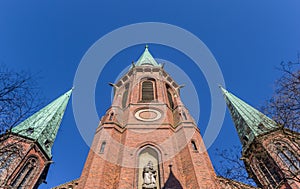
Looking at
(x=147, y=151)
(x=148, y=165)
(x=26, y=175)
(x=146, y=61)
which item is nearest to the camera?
(x=148, y=165)

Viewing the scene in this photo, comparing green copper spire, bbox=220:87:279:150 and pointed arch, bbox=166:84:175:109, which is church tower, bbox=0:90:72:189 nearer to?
pointed arch, bbox=166:84:175:109

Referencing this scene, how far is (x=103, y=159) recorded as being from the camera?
15.5m

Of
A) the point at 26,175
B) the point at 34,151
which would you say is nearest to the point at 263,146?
the point at 26,175

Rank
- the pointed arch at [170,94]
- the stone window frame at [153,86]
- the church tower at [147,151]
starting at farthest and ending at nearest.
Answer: the pointed arch at [170,94] < the stone window frame at [153,86] < the church tower at [147,151]

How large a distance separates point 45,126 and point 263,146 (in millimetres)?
20549

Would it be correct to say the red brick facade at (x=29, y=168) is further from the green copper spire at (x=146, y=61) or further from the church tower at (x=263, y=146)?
the green copper spire at (x=146, y=61)

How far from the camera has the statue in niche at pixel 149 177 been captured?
13602 millimetres

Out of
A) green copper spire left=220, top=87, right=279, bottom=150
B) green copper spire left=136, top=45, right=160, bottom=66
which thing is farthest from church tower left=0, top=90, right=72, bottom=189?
green copper spire left=220, top=87, right=279, bottom=150

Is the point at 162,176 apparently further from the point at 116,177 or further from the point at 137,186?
the point at 116,177

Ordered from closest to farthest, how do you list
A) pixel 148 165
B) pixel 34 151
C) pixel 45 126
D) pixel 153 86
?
pixel 148 165 < pixel 34 151 < pixel 45 126 < pixel 153 86

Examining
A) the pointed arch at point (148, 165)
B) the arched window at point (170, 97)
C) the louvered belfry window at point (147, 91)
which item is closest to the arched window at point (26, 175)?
the pointed arch at point (148, 165)

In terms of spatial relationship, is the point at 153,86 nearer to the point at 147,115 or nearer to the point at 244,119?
the point at 147,115

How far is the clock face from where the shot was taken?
2072 centimetres

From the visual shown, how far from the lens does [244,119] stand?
27.1 m
